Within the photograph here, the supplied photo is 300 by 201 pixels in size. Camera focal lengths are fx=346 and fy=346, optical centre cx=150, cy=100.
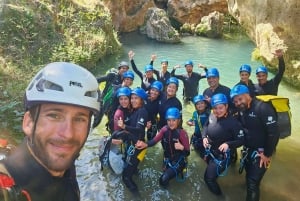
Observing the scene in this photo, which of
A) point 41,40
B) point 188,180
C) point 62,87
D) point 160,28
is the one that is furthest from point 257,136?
point 160,28

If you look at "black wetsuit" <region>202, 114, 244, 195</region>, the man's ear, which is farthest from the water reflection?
the man's ear

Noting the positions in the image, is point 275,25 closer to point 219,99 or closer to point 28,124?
point 219,99

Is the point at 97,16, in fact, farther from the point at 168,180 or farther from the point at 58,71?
the point at 58,71

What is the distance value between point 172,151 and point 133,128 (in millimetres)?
906

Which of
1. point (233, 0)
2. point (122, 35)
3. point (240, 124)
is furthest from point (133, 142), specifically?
point (122, 35)

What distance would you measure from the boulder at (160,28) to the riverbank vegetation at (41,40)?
579 centimetres

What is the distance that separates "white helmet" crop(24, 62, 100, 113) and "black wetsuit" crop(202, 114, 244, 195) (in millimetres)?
4599

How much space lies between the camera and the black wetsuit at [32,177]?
6.27 ft

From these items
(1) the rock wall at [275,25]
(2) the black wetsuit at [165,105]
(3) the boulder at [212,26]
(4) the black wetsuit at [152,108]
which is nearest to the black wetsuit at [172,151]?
(2) the black wetsuit at [165,105]

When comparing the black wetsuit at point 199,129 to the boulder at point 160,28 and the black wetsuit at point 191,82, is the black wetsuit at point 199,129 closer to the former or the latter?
the black wetsuit at point 191,82

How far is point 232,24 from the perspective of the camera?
29.4 meters

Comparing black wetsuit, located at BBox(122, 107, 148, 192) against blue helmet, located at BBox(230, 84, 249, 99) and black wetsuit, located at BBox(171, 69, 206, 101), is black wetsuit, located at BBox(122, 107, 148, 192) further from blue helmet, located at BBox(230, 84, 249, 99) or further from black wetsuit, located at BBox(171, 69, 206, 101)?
black wetsuit, located at BBox(171, 69, 206, 101)

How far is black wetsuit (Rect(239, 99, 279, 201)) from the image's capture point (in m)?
5.88

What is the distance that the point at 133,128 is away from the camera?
22.8 feet
